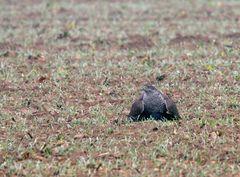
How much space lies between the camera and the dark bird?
25.8 ft

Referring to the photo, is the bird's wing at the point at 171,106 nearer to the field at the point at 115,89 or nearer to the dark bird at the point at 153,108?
the dark bird at the point at 153,108

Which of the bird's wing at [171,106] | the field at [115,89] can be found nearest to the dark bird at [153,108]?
the bird's wing at [171,106]

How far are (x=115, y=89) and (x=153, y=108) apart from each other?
6.85 feet

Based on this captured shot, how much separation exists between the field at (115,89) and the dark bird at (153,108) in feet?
0.36

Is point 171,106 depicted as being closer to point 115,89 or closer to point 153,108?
point 153,108

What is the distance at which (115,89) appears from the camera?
9.96m

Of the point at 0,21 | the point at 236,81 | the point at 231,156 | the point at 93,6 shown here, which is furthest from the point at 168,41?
the point at 231,156

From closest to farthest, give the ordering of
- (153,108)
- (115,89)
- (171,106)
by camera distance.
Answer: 1. (171,106)
2. (153,108)
3. (115,89)

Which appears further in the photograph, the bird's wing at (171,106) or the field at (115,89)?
the bird's wing at (171,106)

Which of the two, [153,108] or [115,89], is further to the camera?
[115,89]

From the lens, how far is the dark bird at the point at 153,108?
25.8ft

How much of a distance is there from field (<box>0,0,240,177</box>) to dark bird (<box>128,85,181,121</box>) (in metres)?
0.11

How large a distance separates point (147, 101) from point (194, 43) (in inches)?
230

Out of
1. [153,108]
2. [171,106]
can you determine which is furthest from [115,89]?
[171,106]
